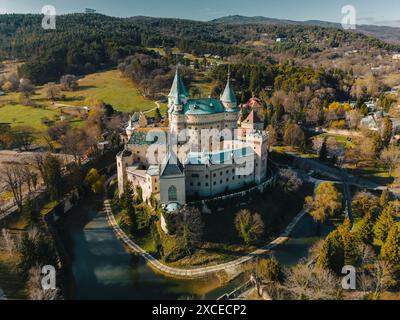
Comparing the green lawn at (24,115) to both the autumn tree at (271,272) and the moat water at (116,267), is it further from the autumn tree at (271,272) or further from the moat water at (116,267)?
the autumn tree at (271,272)

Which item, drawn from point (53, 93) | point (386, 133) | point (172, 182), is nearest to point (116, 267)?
point (172, 182)

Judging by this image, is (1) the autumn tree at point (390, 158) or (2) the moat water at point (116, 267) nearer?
(2) the moat water at point (116, 267)

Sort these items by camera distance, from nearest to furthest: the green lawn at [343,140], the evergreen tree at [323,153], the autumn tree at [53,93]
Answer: the evergreen tree at [323,153] → the green lawn at [343,140] → the autumn tree at [53,93]

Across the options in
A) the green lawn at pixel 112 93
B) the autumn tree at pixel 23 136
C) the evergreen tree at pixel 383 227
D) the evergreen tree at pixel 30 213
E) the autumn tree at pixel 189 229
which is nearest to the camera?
the evergreen tree at pixel 383 227

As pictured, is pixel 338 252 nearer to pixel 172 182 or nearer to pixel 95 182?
pixel 172 182

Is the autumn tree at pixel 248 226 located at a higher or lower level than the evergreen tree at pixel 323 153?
lower

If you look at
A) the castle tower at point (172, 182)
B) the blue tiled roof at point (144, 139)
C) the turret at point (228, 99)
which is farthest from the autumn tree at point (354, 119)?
the castle tower at point (172, 182)
